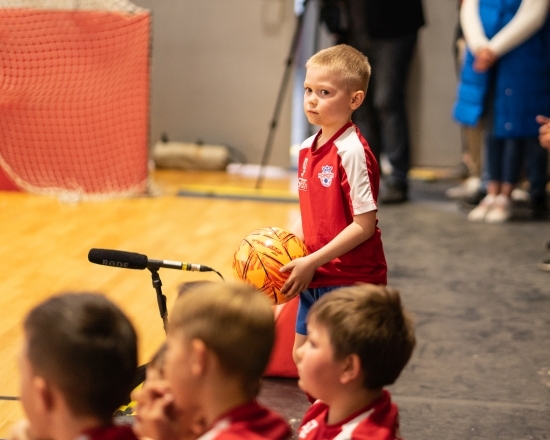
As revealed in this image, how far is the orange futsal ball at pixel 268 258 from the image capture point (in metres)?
2.57

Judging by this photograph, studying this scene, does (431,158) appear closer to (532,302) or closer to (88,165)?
(88,165)

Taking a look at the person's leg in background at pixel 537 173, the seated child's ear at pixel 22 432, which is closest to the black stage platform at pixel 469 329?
the person's leg in background at pixel 537 173

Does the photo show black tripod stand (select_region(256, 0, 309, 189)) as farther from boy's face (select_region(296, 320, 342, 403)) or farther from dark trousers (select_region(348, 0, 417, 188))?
boy's face (select_region(296, 320, 342, 403))

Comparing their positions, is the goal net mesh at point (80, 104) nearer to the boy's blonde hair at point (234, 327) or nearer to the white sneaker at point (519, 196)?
the white sneaker at point (519, 196)

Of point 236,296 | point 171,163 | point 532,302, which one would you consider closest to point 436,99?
point 171,163

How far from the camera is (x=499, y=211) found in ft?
19.9

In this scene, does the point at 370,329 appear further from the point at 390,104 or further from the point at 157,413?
the point at 390,104

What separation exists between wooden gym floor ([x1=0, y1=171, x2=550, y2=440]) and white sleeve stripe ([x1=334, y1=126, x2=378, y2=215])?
32.0 inches

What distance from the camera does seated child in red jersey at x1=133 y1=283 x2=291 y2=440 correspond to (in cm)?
159

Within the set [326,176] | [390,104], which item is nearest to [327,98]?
[326,176]

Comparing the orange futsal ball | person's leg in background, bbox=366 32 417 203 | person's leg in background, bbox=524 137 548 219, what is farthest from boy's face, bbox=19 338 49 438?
person's leg in background, bbox=366 32 417 203

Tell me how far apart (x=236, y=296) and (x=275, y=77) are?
641 centimetres

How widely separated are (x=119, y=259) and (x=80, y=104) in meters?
4.21

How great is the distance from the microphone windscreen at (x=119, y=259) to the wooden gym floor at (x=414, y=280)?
35 centimetres
